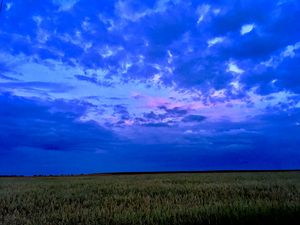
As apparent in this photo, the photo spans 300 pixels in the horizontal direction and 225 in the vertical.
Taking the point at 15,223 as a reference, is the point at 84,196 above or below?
above

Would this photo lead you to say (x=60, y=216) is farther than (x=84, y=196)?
No

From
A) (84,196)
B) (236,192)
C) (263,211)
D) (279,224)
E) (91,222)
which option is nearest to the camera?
(279,224)

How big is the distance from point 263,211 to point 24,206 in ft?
18.9

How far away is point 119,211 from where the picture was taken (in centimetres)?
822

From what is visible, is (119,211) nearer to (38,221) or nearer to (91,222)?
(91,222)

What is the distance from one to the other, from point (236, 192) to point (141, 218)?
6344 mm

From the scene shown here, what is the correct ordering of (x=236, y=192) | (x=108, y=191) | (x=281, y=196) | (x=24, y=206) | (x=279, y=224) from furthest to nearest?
(x=108, y=191) < (x=236, y=192) < (x=281, y=196) < (x=24, y=206) < (x=279, y=224)

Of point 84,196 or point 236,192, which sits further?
point 236,192

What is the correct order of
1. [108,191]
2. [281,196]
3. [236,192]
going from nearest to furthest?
[281,196] < [236,192] < [108,191]

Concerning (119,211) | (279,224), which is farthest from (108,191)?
(279,224)

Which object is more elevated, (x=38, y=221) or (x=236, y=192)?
(x=236, y=192)

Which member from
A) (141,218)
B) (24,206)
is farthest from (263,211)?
(24,206)

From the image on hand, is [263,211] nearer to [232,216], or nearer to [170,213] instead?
[232,216]

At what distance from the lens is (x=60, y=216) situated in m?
7.86
